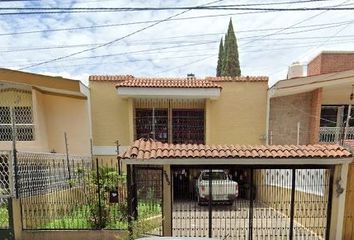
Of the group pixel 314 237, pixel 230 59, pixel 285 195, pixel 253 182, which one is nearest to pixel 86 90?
pixel 253 182

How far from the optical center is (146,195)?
249 inches

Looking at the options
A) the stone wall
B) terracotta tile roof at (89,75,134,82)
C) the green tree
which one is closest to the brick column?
the stone wall

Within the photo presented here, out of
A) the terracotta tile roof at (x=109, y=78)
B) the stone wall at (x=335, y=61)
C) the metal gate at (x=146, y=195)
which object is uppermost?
the stone wall at (x=335, y=61)

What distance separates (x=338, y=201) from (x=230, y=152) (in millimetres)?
2991

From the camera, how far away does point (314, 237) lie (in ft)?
21.0

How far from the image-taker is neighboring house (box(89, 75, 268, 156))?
11.5 metres

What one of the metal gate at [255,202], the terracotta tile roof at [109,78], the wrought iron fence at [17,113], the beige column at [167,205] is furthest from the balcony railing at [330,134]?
the wrought iron fence at [17,113]

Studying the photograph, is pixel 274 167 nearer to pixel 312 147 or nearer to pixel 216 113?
pixel 312 147

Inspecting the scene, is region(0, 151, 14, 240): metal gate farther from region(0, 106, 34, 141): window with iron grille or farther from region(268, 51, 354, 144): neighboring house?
region(268, 51, 354, 144): neighboring house

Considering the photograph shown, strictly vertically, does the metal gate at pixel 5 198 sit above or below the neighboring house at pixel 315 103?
below

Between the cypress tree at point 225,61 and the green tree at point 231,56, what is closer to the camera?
the green tree at point 231,56

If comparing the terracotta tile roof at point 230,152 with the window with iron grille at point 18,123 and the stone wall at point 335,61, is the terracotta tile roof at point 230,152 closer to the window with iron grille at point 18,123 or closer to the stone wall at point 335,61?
the window with iron grille at point 18,123

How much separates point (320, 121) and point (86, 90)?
11.6 meters

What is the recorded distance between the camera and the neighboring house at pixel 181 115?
1150 centimetres
